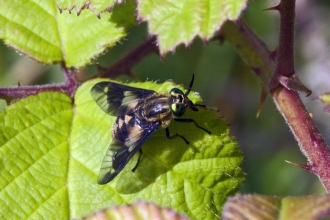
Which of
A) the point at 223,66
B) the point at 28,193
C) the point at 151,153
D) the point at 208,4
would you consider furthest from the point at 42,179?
the point at 223,66

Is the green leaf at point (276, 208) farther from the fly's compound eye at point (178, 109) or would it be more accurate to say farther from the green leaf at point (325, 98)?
the fly's compound eye at point (178, 109)

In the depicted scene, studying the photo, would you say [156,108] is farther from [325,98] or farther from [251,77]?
[251,77]

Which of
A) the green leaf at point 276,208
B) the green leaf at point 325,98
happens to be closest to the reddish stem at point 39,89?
the green leaf at point 325,98

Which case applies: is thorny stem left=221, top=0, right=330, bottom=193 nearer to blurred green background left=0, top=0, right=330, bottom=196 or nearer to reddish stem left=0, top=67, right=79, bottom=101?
reddish stem left=0, top=67, right=79, bottom=101

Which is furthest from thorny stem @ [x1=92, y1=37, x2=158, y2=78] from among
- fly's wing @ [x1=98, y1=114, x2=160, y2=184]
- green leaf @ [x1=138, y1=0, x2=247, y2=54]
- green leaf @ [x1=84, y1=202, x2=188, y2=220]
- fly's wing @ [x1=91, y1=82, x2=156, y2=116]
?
green leaf @ [x1=84, y1=202, x2=188, y2=220]

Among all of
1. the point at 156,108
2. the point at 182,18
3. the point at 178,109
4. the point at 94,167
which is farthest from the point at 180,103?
the point at 182,18

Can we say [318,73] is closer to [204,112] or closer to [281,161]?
[281,161]
